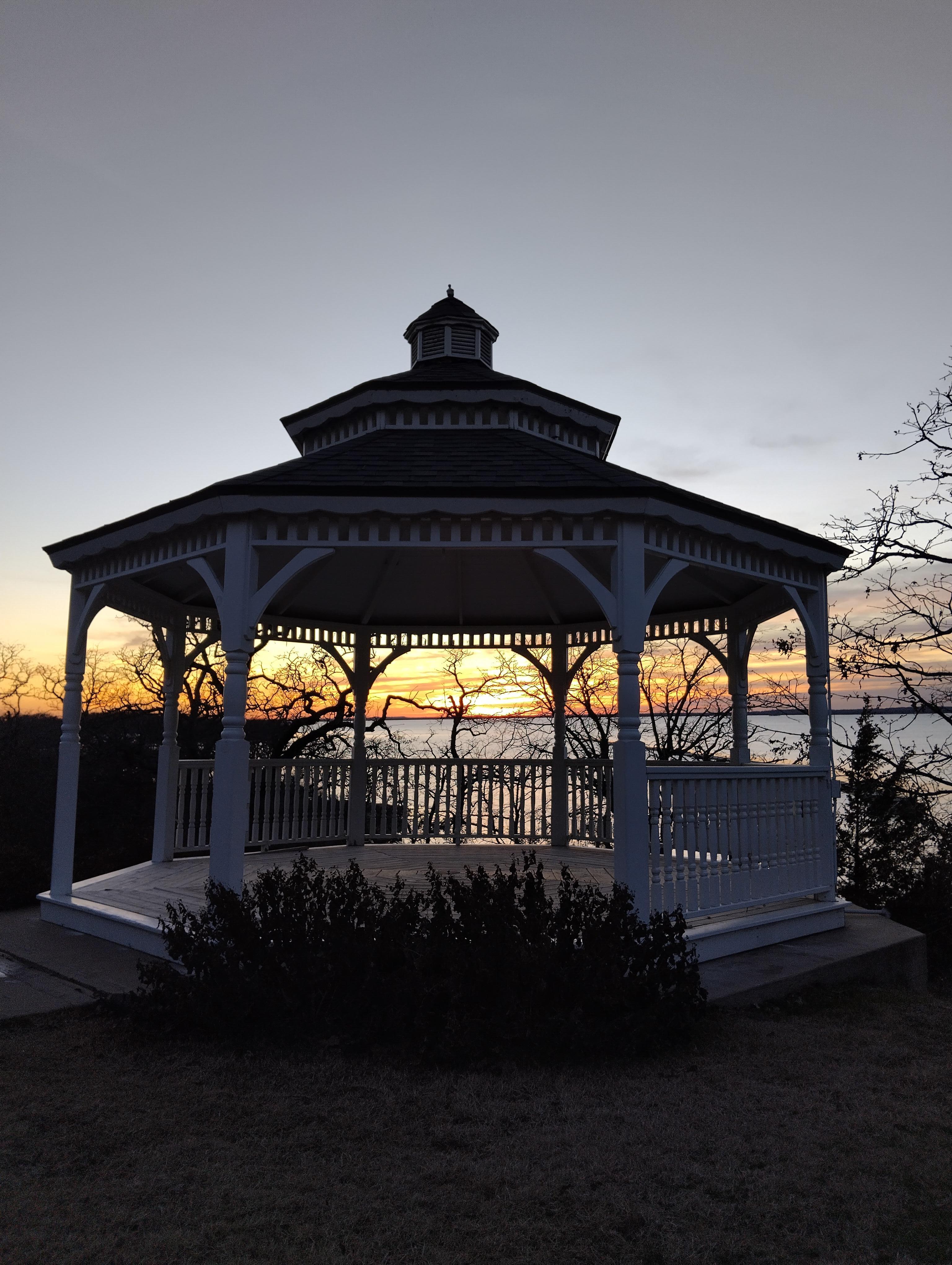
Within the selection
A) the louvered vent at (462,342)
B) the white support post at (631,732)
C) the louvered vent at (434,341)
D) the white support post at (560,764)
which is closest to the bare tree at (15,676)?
the louvered vent at (434,341)

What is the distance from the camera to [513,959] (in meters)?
5.27

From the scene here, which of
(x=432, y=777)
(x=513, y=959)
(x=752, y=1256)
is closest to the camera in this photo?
(x=752, y=1256)

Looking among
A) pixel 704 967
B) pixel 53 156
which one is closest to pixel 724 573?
pixel 704 967

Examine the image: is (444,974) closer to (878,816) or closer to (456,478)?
(456,478)

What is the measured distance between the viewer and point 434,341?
1184 centimetres

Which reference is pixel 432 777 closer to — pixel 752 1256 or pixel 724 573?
pixel 724 573

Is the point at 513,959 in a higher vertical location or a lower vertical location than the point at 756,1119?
higher

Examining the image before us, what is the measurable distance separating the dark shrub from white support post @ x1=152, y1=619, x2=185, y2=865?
486 cm

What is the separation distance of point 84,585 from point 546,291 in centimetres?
598

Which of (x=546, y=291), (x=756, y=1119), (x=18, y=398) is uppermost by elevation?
(x=546, y=291)

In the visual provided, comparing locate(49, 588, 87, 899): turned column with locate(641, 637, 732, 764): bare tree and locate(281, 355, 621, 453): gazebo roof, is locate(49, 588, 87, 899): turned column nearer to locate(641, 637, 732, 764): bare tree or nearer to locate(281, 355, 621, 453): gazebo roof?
locate(281, 355, 621, 453): gazebo roof

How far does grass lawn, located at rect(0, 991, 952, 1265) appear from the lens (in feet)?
10.3

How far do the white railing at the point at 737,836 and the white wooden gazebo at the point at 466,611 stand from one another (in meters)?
0.02

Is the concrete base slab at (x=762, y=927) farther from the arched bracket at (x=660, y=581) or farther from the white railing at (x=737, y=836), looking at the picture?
the arched bracket at (x=660, y=581)
